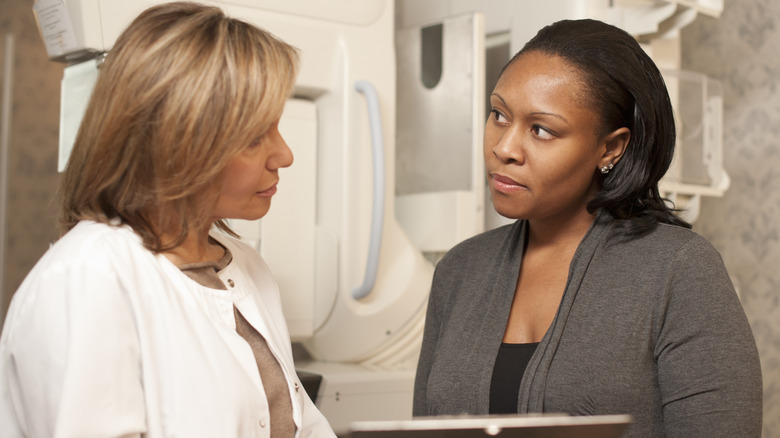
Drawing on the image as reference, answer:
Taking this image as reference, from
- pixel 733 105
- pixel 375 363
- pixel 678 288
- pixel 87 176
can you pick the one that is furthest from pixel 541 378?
pixel 733 105

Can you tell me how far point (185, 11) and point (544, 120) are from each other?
1.82ft

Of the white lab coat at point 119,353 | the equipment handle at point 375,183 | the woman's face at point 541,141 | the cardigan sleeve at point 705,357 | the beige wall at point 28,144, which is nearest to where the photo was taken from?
the white lab coat at point 119,353

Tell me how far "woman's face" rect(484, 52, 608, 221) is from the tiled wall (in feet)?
5.25

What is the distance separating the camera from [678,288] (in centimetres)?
115

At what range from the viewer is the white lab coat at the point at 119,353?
82cm

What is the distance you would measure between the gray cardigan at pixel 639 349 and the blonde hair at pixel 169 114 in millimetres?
554

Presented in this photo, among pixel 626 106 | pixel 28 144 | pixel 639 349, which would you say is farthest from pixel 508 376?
pixel 28 144

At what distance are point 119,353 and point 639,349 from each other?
0.73 metres

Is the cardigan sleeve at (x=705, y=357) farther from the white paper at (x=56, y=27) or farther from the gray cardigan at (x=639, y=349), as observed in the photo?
the white paper at (x=56, y=27)

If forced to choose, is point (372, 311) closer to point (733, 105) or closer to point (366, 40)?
point (366, 40)

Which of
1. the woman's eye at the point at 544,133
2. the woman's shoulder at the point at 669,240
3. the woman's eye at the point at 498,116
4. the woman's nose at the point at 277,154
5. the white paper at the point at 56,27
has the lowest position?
the woman's shoulder at the point at 669,240

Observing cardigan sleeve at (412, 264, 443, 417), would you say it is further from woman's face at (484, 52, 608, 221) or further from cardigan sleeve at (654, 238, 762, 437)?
cardigan sleeve at (654, 238, 762, 437)

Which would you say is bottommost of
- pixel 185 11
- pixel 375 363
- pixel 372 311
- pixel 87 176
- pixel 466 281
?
pixel 375 363

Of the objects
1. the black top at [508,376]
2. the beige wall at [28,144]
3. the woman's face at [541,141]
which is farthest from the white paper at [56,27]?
the beige wall at [28,144]
